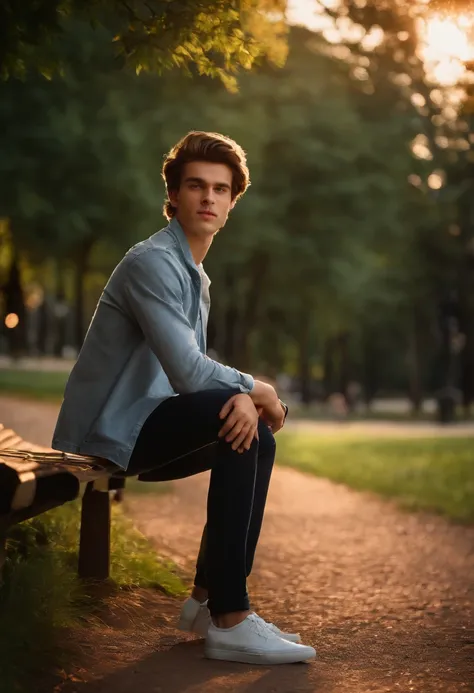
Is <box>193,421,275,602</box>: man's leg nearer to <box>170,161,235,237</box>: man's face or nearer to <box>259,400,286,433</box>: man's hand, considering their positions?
<box>259,400,286,433</box>: man's hand

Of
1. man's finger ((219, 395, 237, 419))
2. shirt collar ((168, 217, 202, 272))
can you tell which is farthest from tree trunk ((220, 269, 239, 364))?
man's finger ((219, 395, 237, 419))

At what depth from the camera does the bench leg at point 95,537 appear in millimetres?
4773

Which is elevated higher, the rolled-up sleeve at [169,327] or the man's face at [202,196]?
the man's face at [202,196]

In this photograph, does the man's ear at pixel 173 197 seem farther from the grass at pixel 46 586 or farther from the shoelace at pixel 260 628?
the shoelace at pixel 260 628

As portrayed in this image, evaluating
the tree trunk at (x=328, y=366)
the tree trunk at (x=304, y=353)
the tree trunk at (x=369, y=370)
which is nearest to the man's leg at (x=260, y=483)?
the tree trunk at (x=304, y=353)

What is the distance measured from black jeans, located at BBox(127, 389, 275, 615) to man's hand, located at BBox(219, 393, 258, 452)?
0.03 meters

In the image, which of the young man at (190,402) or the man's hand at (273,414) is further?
the man's hand at (273,414)

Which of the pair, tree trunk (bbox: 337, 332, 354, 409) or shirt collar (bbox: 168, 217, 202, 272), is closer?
shirt collar (bbox: 168, 217, 202, 272)

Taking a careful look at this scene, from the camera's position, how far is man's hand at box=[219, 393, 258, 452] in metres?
3.74

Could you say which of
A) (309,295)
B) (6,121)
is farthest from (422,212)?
(6,121)

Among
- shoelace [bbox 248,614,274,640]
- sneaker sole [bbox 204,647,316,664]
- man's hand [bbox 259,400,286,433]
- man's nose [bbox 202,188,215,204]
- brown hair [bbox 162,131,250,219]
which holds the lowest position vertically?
sneaker sole [bbox 204,647,316,664]

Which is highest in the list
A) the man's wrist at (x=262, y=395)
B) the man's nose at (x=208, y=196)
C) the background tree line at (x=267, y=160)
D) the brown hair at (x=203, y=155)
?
the background tree line at (x=267, y=160)

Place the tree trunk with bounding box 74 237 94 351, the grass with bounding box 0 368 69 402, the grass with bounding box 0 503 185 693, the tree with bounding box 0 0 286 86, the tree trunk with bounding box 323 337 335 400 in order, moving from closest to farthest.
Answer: the grass with bounding box 0 503 185 693, the tree with bounding box 0 0 286 86, the grass with bounding box 0 368 69 402, the tree trunk with bounding box 74 237 94 351, the tree trunk with bounding box 323 337 335 400

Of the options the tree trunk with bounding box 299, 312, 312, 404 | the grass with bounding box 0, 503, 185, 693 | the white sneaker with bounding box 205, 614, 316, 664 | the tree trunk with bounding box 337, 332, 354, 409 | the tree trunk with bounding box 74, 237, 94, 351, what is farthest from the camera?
the tree trunk with bounding box 337, 332, 354, 409
